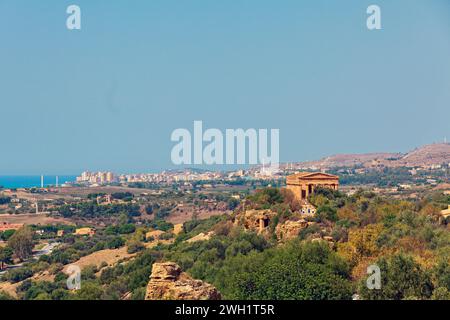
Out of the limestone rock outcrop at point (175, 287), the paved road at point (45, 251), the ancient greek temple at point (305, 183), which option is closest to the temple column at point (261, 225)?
the ancient greek temple at point (305, 183)

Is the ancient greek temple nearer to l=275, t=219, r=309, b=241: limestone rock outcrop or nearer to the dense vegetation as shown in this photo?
the dense vegetation

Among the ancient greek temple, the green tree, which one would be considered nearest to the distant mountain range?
the ancient greek temple

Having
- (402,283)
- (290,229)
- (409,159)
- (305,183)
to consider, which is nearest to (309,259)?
(402,283)

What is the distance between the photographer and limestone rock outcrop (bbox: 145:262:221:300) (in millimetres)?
12231

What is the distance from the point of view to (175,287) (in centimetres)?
1252

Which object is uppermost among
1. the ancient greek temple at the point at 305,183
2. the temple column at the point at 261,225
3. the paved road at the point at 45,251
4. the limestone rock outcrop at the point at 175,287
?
the ancient greek temple at the point at 305,183

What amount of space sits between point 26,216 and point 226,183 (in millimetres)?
51320

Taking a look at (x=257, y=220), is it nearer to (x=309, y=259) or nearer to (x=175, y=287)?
(x=309, y=259)

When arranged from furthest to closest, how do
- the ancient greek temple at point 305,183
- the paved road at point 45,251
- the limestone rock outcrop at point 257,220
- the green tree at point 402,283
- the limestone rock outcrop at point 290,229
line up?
1. the paved road at point 45,251
2. the ancient greek temple at point 305,183
3. the limestone rock outcrop at point 257,220
4. the limestone rock outcrop at point 290,229
5. the green tree at point 402,283

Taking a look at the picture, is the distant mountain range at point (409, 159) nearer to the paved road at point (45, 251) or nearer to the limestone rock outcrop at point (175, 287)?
the paved road at point (45, 251)

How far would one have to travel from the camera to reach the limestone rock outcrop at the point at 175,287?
40.1 feet

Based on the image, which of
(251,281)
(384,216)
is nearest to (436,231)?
(384,216)

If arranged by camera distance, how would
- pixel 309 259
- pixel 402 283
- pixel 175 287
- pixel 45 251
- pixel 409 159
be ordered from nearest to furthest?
pixel 175 287, pixel 402 283, pixel 309 259, pixel 45 251, pixel 409 159
